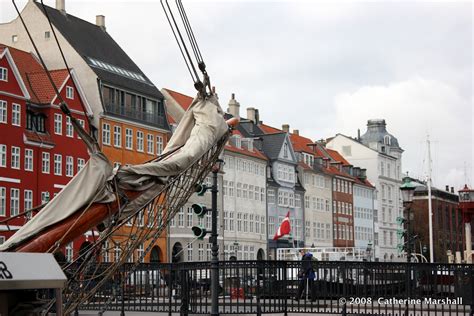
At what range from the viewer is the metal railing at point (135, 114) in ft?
192

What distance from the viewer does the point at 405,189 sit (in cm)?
2953

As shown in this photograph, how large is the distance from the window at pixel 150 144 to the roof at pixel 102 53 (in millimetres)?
2935

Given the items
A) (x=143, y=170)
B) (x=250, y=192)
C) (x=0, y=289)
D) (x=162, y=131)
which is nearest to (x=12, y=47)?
(x=162, y=131)

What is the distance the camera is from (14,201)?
48844 millimetres

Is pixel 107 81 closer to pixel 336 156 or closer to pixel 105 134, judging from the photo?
pixel 105 134

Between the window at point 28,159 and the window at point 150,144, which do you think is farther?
the window at point 150,144

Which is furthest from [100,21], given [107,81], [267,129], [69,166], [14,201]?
[267,129]

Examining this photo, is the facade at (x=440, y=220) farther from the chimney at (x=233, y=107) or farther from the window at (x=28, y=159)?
the window at (x=28, y=159)

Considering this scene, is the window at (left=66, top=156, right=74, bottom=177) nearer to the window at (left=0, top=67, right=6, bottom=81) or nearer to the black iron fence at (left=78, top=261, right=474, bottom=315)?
the window at (left=0, top=67, right=6, bottom=81)

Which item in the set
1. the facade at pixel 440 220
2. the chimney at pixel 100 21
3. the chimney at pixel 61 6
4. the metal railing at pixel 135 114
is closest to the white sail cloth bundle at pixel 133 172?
the metal railing at pixel 135 114

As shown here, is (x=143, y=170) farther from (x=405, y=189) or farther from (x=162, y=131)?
(x=162, y=131)

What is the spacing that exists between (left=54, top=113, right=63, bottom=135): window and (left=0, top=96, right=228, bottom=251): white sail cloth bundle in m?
40.4

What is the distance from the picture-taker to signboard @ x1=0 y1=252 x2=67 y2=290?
655 centimetres

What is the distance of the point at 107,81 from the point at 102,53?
4.96 meters
